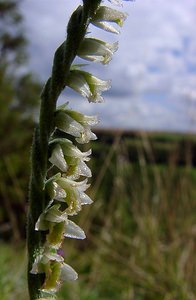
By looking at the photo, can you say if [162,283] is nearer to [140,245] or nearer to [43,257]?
[140,245]

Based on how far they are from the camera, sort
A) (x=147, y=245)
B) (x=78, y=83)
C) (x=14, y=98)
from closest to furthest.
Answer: (x=78, y=83), (x=147, y=245), (x=14, y=98)

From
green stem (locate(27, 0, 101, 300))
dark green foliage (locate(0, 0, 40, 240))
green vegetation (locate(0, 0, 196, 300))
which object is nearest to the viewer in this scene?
green stem (locate(27, 0, 101, 300))

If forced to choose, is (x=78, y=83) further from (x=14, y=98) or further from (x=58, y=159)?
(x=14, y=98)

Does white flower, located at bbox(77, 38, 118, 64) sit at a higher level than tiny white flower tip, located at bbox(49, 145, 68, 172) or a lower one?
higher

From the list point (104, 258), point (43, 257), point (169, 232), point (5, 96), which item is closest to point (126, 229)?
point (104, 258)

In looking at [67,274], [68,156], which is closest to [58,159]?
[68,156]

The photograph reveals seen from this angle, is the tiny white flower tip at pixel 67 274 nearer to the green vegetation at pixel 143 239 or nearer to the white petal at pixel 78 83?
the white petal at pixel 78 83

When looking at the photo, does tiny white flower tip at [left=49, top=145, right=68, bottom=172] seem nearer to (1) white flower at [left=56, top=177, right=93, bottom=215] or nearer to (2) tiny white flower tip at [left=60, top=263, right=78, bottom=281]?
(1) white flower at [left=56, top=177, right=93, bottom=215]

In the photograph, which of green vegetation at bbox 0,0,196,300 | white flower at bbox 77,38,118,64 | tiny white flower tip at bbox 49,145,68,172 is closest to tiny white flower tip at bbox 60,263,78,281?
tiny white flower tip at bbox 49,145,68,172
